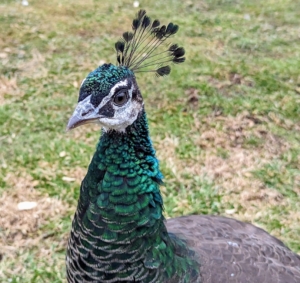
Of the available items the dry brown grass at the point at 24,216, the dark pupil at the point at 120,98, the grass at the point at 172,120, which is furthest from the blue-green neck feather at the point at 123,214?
the dry brown grass at the point at 24,216

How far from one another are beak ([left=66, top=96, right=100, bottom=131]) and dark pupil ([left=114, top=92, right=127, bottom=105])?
0.09 metres

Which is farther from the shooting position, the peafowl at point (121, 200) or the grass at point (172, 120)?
the grass at point (172, 120)

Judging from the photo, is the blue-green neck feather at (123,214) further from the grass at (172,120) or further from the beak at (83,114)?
the grass at (172,120)

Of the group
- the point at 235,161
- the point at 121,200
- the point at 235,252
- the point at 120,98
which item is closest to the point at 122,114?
the point at 120,98

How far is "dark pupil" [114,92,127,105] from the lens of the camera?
68.1 inches

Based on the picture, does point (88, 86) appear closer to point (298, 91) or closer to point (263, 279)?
point (263, 279)

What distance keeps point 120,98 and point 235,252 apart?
3.13 ft

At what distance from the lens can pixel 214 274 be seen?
6.66 feet

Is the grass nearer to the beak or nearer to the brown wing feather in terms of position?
the brown wing feather

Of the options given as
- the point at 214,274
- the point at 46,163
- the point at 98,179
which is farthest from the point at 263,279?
the point at 46,163

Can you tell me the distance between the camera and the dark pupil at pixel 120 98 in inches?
68.1

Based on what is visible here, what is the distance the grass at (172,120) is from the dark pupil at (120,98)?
1.58 m

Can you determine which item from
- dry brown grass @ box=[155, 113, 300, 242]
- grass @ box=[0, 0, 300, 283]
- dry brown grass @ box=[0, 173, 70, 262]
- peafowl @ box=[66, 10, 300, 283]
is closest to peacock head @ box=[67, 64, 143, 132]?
peafowl @ box=[66, 10, 300, 283]

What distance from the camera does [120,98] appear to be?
1.74 m
